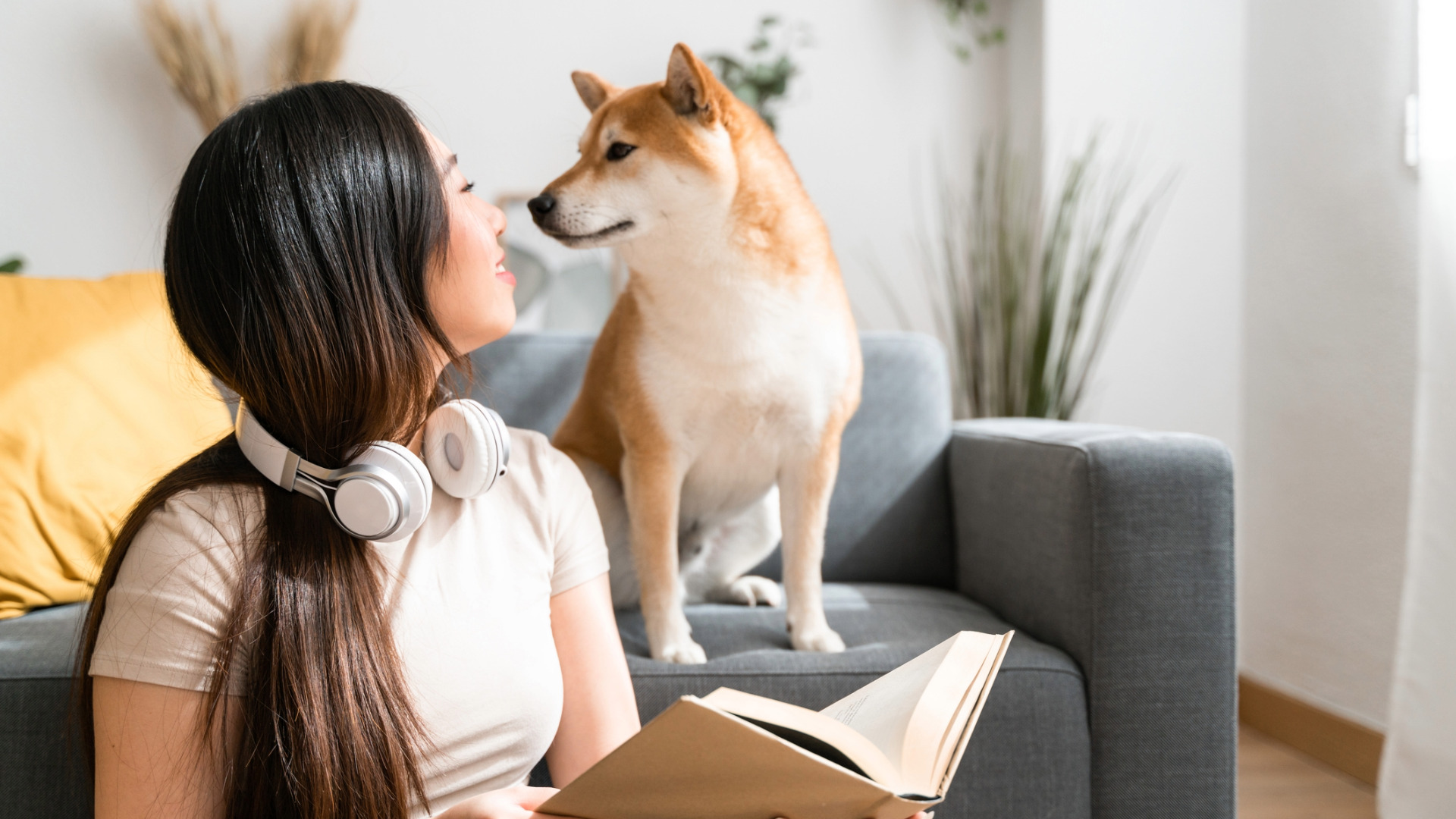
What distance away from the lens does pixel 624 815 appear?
0.55 meters

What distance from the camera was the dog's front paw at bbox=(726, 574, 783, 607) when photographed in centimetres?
143

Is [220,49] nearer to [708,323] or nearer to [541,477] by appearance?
[708,323]

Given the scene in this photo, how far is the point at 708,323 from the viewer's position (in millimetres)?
1147

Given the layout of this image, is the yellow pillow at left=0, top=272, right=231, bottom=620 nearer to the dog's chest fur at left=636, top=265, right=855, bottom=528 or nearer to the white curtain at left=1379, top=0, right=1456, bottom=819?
the dog's chest fur at left=636, top=265, right=855, bottom=528

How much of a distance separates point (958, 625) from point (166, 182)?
2.21 m

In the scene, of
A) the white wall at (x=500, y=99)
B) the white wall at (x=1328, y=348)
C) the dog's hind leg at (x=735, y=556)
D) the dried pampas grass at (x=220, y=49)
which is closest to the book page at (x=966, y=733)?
the dog's hind leg at (x=735, y=556)

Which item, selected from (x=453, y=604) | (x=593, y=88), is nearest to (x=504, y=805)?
(x=453, y=604)

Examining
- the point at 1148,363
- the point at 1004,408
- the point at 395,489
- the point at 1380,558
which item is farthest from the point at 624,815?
the point at 1148,363

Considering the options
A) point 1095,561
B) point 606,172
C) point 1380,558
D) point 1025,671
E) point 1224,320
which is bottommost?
point 1380,558

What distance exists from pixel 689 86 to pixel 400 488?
0.69 meters

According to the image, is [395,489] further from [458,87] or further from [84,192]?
[84,192]

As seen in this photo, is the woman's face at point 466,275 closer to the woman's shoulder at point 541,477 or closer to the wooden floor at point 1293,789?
the woman's shoulder at point 541,477

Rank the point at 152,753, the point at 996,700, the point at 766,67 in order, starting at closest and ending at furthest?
the point at 152,753 → the point at 996,700 → the point at 766,67

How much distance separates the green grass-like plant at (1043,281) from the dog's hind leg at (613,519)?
1.18m
